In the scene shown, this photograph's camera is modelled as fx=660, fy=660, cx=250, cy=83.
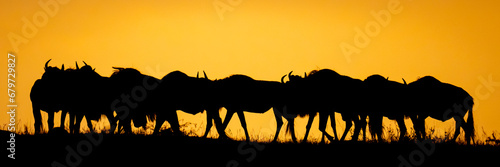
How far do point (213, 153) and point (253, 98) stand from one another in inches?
270

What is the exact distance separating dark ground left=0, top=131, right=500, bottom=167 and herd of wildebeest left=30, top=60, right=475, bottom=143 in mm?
4190

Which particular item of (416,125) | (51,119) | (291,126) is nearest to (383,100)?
(416,125)

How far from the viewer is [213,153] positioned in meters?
13.8

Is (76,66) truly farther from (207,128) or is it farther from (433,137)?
(433,137)

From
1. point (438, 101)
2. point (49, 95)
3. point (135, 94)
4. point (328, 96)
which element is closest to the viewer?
point (49, 95)

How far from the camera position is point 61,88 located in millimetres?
19516

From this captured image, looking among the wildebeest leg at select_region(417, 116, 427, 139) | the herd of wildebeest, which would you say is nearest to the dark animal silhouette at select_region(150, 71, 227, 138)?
the herd of wildebeest

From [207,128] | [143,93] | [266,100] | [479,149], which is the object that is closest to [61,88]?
[143,93]

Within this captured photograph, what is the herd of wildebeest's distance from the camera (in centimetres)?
1950

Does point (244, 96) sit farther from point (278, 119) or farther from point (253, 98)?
point (278, 119)

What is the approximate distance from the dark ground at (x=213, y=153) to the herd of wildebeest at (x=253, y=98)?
4190 millimetres

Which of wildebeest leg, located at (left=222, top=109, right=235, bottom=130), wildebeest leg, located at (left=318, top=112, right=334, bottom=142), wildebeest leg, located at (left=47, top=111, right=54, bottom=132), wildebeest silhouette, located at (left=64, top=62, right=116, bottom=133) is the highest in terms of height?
wildebeest silhouette, located at (left=64, top=62, right=116, bottom=133)

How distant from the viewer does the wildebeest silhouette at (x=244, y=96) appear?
65.7 feet

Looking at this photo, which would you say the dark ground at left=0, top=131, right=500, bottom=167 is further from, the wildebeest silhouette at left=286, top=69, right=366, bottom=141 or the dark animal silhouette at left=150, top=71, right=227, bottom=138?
the wildebeest silhouette at left=286, top=69, right=366, bottom=141
